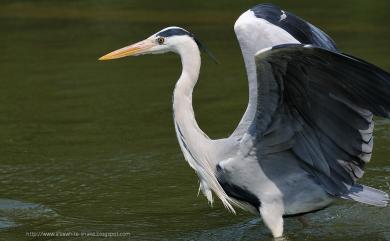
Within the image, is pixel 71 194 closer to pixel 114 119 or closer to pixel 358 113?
pixel 114 119

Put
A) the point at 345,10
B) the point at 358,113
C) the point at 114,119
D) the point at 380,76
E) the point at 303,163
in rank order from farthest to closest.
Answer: the point at 345,10 < the point at 114,119 < the point at 303,163 < the point at 358,113 < the point at 380,76

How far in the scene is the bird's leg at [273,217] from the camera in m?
6.34

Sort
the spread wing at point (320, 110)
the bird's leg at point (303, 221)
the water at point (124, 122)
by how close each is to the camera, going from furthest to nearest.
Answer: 1. the water at point (124, 122)
2. the bird's leg at point (303, 221)
3. the spread wing at point (320, 110)

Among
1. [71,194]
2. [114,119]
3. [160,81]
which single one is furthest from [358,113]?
[160,81]

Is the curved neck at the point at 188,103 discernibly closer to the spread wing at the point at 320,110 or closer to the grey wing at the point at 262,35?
the grey wing at the point at 262,35

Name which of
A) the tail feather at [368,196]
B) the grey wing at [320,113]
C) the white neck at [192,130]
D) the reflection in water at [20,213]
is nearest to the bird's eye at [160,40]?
the white neck at [192,130]

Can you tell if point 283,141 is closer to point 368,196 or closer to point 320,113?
point 320,113

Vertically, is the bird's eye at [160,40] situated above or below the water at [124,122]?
above

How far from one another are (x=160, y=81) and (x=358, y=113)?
492 cm

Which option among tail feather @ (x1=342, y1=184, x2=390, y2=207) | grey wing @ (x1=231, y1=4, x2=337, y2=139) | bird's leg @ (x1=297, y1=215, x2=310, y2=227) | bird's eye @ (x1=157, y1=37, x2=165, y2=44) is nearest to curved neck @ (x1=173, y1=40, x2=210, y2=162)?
bird's eye @ (x1=157, y1=37, x2=165, y2=44)

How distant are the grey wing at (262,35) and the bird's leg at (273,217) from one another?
1.71 ft

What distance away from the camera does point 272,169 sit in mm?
6449

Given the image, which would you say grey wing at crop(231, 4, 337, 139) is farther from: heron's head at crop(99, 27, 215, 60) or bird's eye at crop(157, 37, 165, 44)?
bird's eye at crop(157, 37, 165, 44)

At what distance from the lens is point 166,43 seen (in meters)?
6.61
